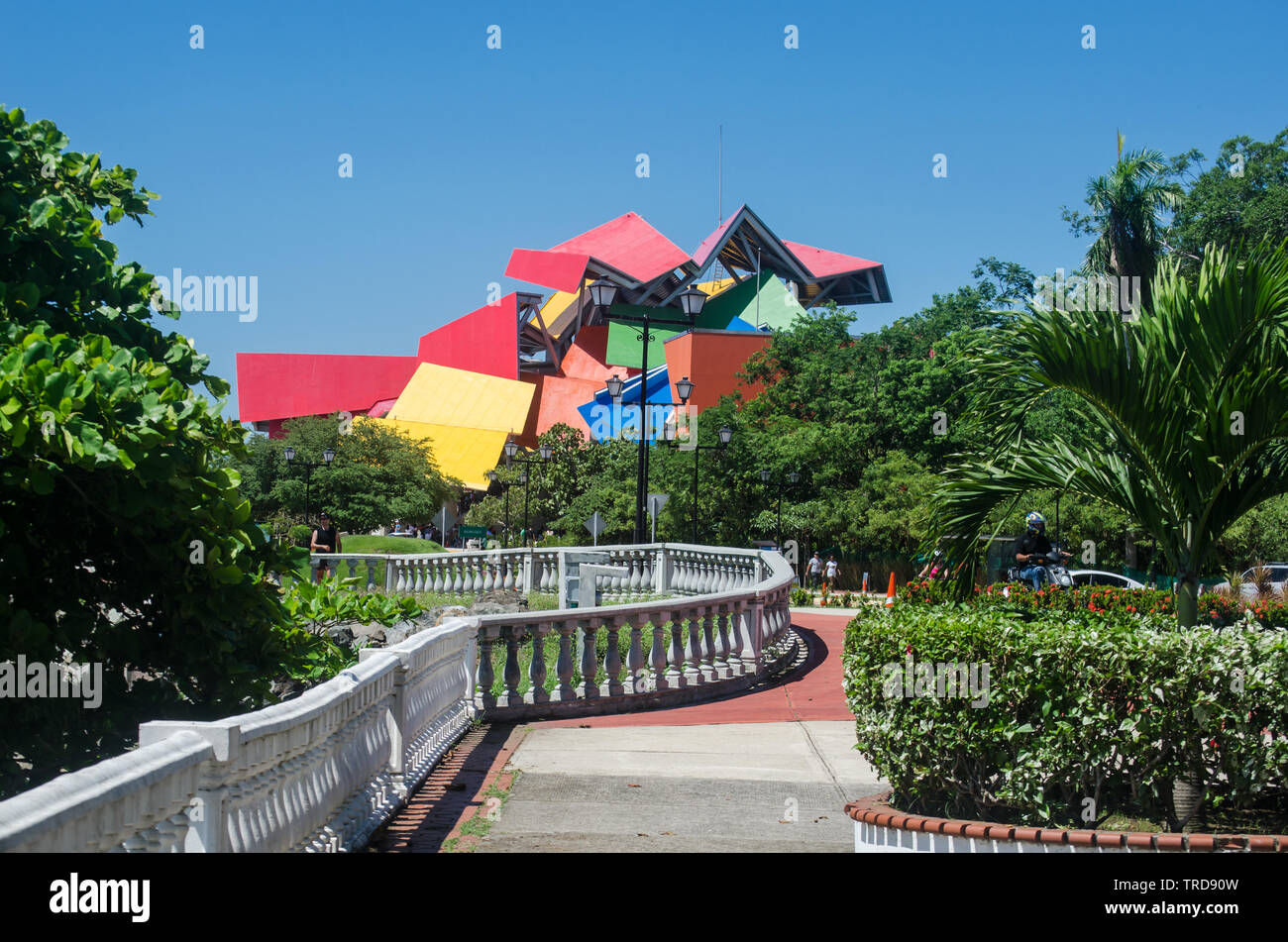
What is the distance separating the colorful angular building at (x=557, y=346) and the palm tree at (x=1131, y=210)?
3705 cm

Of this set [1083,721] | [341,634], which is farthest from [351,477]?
[1083,721]

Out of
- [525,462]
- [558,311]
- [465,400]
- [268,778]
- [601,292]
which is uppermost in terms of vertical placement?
[558,311]

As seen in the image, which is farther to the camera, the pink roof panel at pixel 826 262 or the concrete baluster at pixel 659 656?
the pink roof panel at pixel 826 262

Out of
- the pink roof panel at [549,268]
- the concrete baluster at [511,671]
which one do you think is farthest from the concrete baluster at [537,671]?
the pink roof panel at [549,268]

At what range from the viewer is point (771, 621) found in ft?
49.2

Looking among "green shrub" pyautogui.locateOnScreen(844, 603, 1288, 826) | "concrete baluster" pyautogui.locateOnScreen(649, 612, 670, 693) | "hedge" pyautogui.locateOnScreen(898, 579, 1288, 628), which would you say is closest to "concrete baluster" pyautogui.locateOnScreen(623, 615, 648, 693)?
"concrete baluster" pyautogui.locateOnScreen(649, 612, 670, 693)

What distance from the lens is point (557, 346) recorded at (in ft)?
308

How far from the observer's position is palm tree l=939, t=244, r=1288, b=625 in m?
6.98

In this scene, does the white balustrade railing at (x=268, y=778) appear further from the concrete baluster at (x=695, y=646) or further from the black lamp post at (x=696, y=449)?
the black lamp post at (x=696, y=449)

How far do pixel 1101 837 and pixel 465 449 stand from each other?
261 ft

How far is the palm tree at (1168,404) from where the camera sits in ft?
22.9

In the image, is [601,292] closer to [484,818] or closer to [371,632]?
[371,632]

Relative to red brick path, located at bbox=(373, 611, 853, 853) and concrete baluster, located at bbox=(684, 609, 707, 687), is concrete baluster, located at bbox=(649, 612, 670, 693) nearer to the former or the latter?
red brick path, located at bbox=(373, 611, 853, 853)
